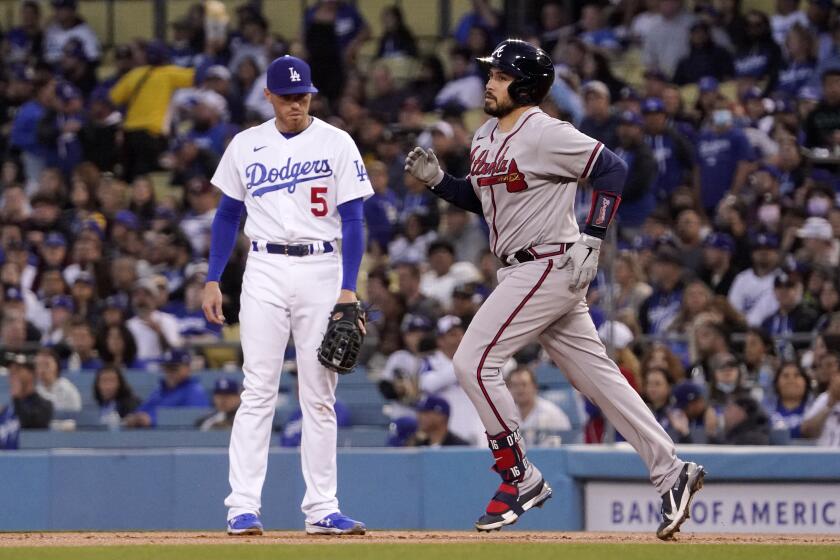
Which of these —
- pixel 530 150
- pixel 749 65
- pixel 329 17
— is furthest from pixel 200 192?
pixel 530 150

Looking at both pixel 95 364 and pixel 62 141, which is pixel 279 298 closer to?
pixel 95 364

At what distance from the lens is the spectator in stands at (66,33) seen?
60.1ft

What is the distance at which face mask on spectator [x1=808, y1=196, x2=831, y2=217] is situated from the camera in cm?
1174

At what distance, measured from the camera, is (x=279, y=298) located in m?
6.68

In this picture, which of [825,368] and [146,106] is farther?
[146,106]

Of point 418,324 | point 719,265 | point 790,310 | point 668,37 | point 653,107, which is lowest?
point 418,324

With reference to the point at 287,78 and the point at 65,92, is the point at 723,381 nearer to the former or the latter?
the point at 287,78

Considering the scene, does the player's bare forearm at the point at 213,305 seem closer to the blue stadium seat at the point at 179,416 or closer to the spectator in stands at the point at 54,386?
the blue stadium seat at the point at 179,416

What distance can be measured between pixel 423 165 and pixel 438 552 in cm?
163

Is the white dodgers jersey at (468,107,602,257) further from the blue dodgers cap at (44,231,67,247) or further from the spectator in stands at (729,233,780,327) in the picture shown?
the blue dodgers cap at (44,231,67,247)

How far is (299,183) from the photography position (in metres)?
6.70

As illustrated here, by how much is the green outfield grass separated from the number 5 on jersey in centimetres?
142

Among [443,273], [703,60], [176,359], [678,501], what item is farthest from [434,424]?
[703,60]

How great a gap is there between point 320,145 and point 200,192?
291 inches
